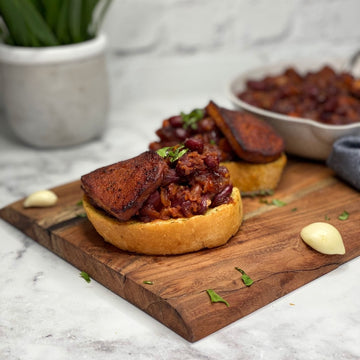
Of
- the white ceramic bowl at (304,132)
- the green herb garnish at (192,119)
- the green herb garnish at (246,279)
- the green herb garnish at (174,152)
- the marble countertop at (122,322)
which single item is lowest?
the marble countertop at (122,322)

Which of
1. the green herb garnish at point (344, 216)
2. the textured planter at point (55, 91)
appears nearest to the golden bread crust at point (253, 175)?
the green herb garnish at point (344, 216)

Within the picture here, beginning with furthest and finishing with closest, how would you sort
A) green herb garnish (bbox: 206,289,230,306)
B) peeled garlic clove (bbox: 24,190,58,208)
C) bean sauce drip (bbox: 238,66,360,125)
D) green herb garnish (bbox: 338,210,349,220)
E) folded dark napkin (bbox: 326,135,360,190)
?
bean sauce drip (bbox: 238,66,360,125) → folded dark napkin (bbox: 326,135,360,190) → peeled garlic clove (bbox: 24,190,58,208) → green herb garnish (bbox: 338,210,349,220) → green herb garnish (bbox: 206,289,230,306)

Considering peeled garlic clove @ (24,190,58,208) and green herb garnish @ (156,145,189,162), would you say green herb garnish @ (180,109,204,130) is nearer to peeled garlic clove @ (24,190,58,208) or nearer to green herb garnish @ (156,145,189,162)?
green herb garnish @ (156,145,189,162)

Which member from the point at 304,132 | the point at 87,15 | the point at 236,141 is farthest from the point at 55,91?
the point at 304,132

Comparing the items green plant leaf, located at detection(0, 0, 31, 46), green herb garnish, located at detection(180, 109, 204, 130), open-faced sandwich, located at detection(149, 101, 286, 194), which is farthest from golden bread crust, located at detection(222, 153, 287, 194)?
green plant leaf, located at detection(0, 0, 31, 46)

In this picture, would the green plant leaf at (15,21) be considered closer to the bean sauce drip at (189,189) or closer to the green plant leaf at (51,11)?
the green plant leaf at (51,11)

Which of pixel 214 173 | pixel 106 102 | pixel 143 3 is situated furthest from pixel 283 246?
pixel 143 3

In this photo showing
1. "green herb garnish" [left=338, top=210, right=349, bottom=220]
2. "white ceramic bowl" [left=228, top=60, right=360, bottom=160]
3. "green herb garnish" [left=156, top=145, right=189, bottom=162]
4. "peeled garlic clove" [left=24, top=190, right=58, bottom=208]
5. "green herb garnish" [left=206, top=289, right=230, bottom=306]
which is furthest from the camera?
"white ceramic bowl" [left=228, top=60, right=360, bottom=160]
